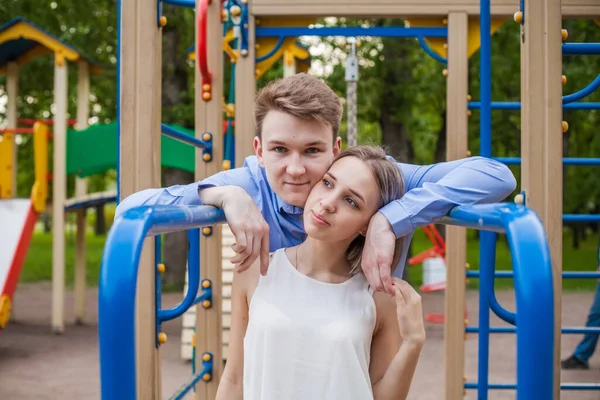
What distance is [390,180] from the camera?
1498 mm

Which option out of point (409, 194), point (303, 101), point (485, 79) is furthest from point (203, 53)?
point (409, 194)

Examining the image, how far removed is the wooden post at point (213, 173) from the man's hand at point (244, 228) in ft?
4.96

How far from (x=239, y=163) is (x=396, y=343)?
8.28ft

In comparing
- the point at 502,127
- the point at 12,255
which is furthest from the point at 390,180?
the point at 502,127

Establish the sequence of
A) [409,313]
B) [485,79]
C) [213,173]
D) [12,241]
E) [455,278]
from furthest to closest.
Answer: [12,241] → [455,278] → [213,173] → [485,79] → [409,313]

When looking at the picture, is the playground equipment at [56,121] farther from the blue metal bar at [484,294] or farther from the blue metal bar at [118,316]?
the blue metal bar at [118,316]

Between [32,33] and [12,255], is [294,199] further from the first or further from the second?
[32,33]

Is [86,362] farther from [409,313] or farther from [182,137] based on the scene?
[409,313]

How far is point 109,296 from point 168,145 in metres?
6.32

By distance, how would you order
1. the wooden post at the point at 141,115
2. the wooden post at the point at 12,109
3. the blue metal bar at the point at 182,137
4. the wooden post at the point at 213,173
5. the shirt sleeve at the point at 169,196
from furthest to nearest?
the wooden post at the point at 12,109 → the wooden post at the point at 213,173 → the blue metal bar at the point at 182,137 → the wooden post at the point at 141,115 → the shirt sleeve at the point at 169,196

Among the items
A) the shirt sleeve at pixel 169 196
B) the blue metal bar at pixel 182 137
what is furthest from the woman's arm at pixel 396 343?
the blue metal bar at pixel 182 137

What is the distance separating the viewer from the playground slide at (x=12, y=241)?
6.03 m

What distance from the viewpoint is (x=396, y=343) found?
1.47 m

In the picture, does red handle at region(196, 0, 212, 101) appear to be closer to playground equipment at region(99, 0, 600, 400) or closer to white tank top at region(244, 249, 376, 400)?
playground equipment at region(99, 0, 600, 400)
